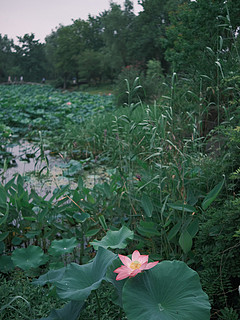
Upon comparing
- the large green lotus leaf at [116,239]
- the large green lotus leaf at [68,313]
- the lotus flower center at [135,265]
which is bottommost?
the large green lotus leaf at [68,313]

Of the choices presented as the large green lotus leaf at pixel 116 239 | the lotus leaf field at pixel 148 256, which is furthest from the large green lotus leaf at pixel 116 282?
the large green lotus leaf at pixel 116 239

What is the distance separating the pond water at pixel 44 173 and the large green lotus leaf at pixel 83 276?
5.22ft

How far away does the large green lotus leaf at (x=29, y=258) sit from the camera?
165 cm

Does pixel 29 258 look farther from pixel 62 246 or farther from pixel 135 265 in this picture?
pixel 135 265

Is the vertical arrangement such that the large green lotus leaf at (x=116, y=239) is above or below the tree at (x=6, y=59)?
below

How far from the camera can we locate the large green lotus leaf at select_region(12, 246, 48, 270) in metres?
1.65

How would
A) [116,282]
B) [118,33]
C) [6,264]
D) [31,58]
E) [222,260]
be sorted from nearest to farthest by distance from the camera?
[116,282] < [222,260] < [6,264] < [118,33] < [31,58]

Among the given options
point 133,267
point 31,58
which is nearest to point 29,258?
point 133,267

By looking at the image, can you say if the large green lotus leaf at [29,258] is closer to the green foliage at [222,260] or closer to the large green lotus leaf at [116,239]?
the large green lotus leaf at [116,239]

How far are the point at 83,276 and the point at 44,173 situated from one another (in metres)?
2.69

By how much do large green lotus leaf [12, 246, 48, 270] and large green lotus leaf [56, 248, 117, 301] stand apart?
649 mm

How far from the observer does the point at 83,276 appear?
1.08 m

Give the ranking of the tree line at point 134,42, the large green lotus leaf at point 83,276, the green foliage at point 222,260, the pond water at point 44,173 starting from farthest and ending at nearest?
1. the tree line at point 134,42
2. the pond water at point 44,173
3. the green foliage at point 222,260
4. the large green lotus leaf at point 83,276

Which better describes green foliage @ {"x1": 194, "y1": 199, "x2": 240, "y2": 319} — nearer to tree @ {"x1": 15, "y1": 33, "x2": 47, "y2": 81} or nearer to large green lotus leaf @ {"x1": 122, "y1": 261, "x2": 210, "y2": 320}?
large green lotus leaf @ {"x1": 122, "y1": 261, "x2": 210, "y2": 320}
